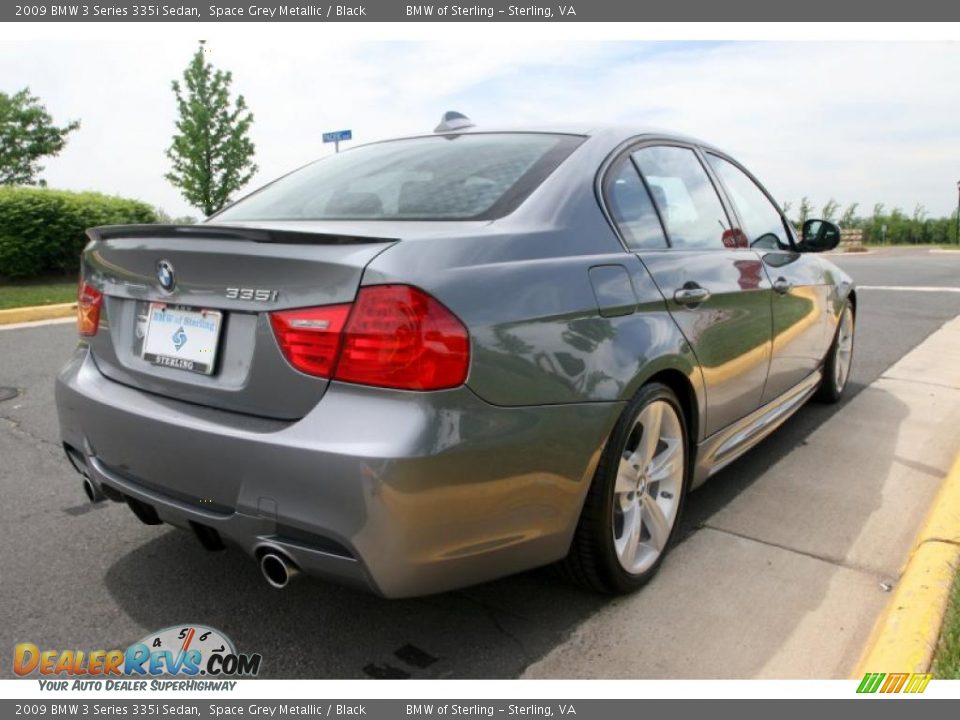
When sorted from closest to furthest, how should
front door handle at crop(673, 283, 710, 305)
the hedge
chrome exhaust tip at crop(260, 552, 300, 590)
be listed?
1. chrome exhaust tip at crop(260, 552, 300, 590)
2. front door handle at crop(673, 283, 710, 305)
3. the hedge

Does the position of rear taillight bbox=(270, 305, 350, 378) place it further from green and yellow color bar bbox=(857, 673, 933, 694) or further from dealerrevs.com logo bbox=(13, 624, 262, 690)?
green and yellow color bar bbox=(857, 673, 933, 694)

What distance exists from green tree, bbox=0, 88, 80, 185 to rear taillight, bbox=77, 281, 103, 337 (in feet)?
105

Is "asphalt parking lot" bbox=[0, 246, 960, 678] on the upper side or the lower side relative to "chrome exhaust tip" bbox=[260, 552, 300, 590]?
lower

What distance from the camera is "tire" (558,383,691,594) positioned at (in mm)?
2348

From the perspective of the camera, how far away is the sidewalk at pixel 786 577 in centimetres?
224

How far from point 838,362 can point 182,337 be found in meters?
4.27

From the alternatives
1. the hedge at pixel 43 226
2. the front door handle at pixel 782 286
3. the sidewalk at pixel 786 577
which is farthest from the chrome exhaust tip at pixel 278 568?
the hedge at pixel 43 226

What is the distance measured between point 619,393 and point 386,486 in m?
0.85

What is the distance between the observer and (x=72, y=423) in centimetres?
248

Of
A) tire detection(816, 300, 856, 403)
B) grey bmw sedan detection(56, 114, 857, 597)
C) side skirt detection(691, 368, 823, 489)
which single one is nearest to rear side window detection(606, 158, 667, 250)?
grey bmw sedan detection(56, 114, 857, 597)

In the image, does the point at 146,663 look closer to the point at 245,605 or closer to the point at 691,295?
the point at 245,605

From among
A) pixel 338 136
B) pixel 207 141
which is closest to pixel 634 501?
pixel 338 136

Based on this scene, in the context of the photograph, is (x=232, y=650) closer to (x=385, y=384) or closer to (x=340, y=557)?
(x=340, y=557)

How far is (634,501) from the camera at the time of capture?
8.48 ft
